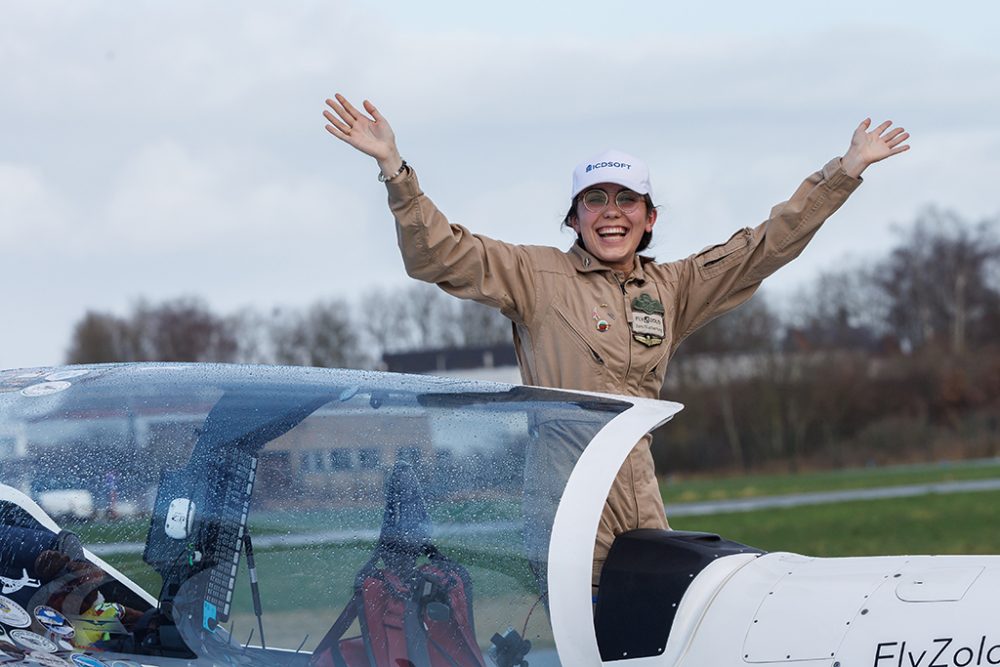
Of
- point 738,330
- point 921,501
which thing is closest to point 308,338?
point 738,330

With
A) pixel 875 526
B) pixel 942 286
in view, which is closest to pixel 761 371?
pixel 942 286

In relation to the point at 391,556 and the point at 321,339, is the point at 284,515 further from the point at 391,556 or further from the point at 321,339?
the point at 321,339

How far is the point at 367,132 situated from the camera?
382 cm

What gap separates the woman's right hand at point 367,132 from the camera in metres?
3.79

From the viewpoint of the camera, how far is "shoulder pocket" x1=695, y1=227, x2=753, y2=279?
169 inches

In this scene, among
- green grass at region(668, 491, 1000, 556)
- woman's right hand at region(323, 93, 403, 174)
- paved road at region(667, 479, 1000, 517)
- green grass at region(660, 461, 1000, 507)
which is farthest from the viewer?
green grass at region(660, 461, 1000, 507)

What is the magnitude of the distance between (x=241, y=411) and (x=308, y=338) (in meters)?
52.6

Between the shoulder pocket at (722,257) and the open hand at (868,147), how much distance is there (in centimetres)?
42

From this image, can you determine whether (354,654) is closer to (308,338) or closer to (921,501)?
(921,501)

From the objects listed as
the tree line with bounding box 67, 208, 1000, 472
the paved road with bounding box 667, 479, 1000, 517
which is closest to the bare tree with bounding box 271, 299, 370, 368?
the tree line with bounding box 67, 208, 1000, 472

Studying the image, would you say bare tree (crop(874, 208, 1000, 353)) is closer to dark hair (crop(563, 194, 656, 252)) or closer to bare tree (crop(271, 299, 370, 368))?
bare tree (crop(271, 299, 370, 368))

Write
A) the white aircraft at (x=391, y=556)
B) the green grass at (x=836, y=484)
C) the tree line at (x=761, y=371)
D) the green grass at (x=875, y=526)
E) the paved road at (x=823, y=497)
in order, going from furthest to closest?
the tree line at (x=761, y=371) → the green grass at (x=836, y=484) → the paved road at (x=823, y=497) → the green grass at (x=875, y=526) → the white aircraft at (x=391, y=556)

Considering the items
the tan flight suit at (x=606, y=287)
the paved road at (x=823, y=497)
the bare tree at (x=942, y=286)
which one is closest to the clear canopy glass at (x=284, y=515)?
the tan flight suit at (x=606, y=287)

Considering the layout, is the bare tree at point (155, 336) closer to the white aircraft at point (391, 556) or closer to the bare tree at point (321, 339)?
the bare tree at point (321, 339)
